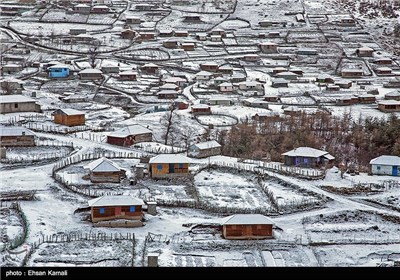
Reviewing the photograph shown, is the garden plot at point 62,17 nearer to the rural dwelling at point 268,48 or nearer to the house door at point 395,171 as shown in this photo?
the rural dwelling at point 268,48

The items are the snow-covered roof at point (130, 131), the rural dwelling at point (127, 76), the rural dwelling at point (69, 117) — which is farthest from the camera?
the rural dwelling at point (127, 76)

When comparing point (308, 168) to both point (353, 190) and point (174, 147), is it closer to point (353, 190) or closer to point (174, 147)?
point (353, 190)

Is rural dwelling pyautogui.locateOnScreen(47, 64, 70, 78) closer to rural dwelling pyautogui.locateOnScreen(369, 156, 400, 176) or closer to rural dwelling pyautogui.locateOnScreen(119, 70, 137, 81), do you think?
rural dwelling pyautogui.locateOnScreen(119, 70, 137, 81)

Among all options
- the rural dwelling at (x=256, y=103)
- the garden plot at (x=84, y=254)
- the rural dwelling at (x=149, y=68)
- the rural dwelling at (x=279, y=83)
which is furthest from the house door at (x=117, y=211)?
the rural dwelling at (x=149, y=68)

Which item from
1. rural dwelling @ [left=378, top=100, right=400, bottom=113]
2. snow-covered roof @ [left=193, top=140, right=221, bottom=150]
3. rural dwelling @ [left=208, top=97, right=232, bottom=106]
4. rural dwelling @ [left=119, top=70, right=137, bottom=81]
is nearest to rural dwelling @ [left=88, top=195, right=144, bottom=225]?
snow-covered roof @ [left=193, top=140, right=221, bottom=150]

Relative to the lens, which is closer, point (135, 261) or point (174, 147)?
point (135, 261)

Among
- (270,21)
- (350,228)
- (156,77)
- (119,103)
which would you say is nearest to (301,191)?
(350,228)
